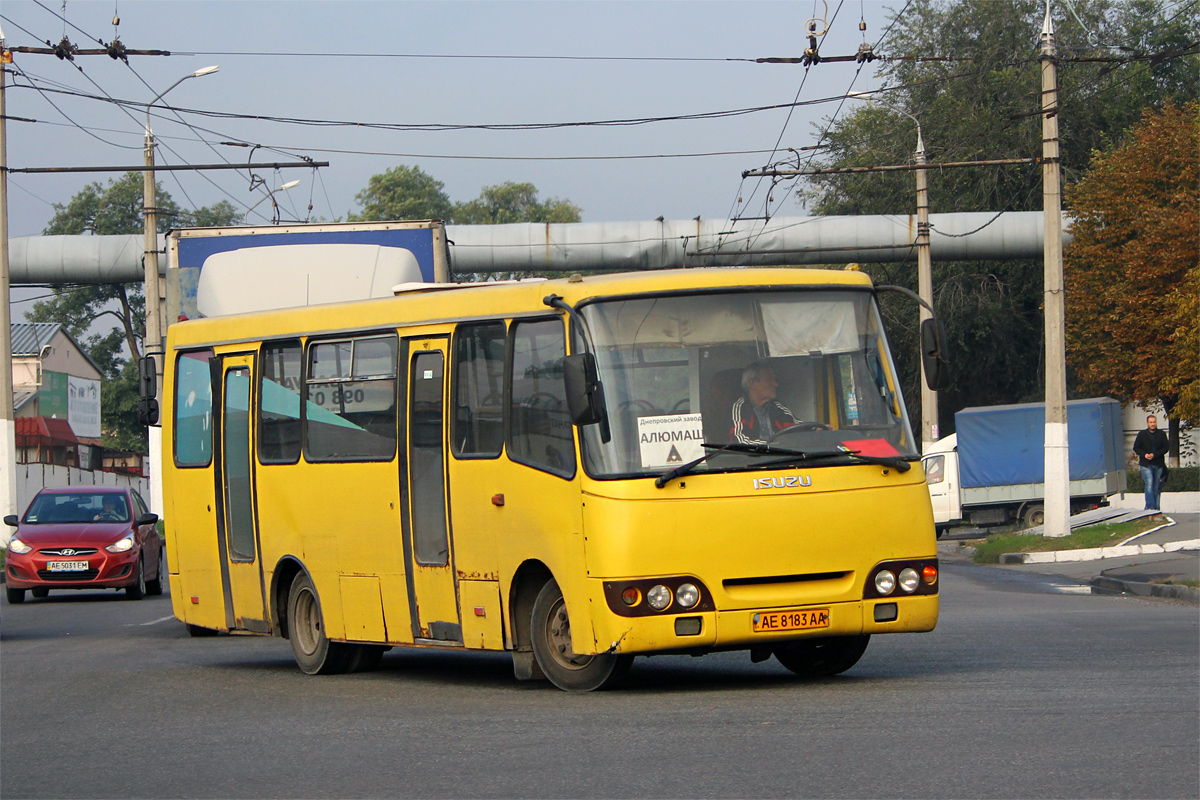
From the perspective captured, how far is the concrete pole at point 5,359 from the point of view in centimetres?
3022

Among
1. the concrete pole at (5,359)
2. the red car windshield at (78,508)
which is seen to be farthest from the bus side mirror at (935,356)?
the concrete pole at (5,359)

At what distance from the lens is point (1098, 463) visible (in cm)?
3625

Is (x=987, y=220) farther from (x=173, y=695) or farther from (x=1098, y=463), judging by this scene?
(x=173, y=695)

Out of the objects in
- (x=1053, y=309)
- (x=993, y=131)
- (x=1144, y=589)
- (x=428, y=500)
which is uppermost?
(x=993, y=131)

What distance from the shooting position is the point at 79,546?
73.7 feet

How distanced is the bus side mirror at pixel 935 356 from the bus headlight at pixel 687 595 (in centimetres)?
206

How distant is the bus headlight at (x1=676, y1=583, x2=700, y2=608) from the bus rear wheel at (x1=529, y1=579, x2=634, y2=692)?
69 cm

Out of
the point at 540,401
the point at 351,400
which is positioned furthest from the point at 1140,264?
the point at 540,401

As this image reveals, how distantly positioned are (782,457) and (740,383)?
20.4 inches

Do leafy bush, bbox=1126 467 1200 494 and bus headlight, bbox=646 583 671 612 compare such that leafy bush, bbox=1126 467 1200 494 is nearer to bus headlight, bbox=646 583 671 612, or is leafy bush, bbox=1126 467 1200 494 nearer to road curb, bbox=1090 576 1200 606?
road curb, bbox=1090 576 1200 606

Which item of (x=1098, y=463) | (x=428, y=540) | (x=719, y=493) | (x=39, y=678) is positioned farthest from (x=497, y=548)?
(x=1098, y=463)

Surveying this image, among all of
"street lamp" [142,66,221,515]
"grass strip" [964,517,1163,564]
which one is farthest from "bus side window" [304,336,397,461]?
"grass strip" [964,517,1163,564]

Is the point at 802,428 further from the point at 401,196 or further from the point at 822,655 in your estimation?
the point at 401,196

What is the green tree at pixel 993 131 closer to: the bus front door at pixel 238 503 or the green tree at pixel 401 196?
the bus front door at pixel 238 503
